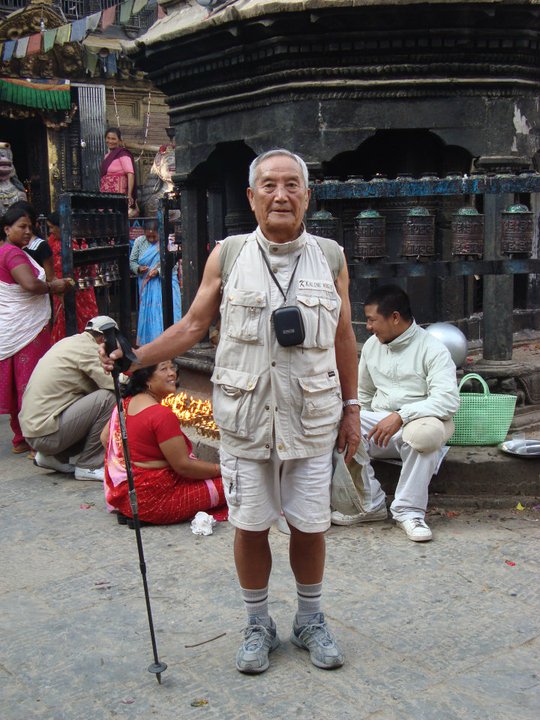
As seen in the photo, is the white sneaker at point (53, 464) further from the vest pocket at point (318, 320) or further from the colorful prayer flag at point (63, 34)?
the colorful prayer flag at point (63, 34)

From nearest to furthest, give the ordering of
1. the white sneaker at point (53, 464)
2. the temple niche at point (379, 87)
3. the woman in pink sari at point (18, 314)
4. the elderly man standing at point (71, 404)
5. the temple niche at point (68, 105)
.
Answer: the temple niche at point (379, 87) < the elderly man standing at point (71, 404) < the white sneaker at point (53, 464) < the woman in pink sari at point (18, 314) < the temple niche at point (68, 105)

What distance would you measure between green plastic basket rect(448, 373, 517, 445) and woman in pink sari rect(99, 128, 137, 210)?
8657 mm

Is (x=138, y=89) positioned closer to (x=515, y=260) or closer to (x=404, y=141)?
(x=404, y=141)

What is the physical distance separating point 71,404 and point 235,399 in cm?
288

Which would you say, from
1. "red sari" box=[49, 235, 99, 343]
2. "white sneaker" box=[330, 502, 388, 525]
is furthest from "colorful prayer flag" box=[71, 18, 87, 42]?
"white sneaker" box=[330, 502, 388, 525]

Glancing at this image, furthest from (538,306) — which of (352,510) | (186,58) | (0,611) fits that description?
(0,611)

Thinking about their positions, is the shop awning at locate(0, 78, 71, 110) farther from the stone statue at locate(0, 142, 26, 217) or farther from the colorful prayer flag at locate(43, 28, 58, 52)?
the colorful prayer flag at locate(43, 28, 58, 52)

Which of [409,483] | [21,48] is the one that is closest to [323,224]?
[409,483]

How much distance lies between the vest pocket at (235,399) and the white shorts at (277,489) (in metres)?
0.13

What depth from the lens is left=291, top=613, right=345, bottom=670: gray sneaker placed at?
315cm

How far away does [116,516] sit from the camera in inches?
197

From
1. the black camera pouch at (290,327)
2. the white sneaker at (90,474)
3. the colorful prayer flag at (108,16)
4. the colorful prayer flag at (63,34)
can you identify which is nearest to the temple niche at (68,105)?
the colorful prayer flag at (63,34)

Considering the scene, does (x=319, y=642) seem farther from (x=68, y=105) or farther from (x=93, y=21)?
(x=68, y=105)

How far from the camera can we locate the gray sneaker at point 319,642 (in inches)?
124
